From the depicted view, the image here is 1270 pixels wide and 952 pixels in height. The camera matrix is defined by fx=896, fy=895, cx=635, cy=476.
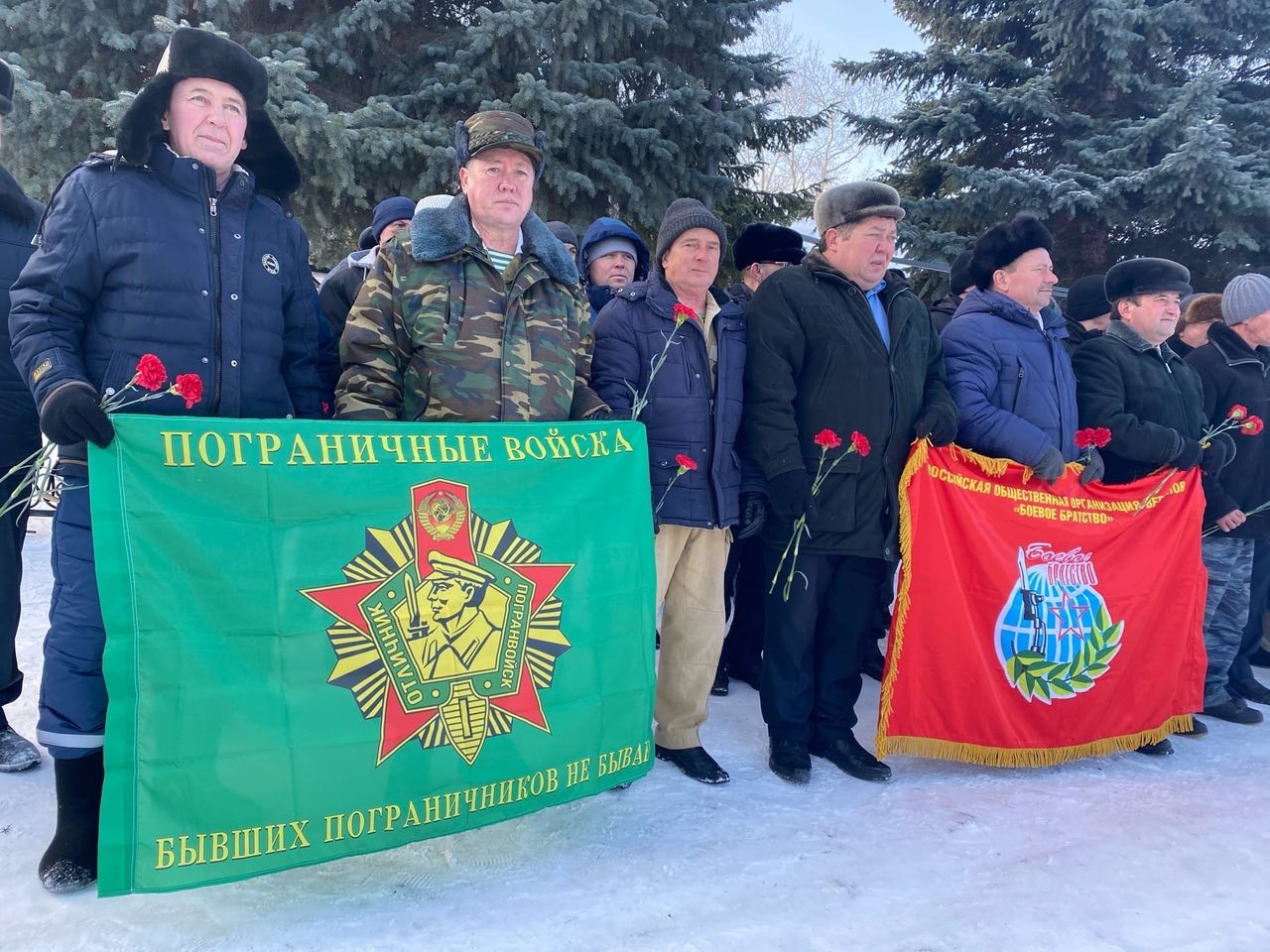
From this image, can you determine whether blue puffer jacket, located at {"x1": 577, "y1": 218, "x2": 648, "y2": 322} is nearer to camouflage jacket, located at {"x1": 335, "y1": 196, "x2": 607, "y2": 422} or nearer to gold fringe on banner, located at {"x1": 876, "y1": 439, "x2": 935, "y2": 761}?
camouflage jacket, located at {"x1": 335, "y1": 196, "x2": 607, "y2": 422}

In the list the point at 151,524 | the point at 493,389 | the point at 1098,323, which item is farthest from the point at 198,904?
the point at 1098,323

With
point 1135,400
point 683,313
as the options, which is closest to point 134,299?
point 683,313

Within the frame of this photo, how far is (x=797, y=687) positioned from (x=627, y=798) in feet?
2.73

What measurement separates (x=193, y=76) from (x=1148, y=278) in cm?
394

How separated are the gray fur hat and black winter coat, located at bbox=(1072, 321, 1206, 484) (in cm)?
126

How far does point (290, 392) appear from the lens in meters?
2.82

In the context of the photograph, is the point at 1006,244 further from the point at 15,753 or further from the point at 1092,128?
the point at 1092,128

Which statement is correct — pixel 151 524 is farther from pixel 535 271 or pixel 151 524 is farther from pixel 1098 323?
pixel 1098 323

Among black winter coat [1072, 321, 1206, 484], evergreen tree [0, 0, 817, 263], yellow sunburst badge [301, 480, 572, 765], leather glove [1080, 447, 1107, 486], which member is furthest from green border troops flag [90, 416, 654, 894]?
evergreen tree [0, 0, 817, 263]

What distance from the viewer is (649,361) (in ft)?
10.8

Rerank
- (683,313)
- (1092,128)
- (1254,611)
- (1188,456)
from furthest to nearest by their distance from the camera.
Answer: (1092,128)
(1254,611)
(1188,456)
(683,313)

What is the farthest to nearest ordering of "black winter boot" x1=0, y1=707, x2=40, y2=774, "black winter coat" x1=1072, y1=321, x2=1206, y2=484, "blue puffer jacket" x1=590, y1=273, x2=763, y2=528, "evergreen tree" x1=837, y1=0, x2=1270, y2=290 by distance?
"evergreen tree" x1=837, y1=0, x2=1270, y2=290 < "black winter coat" x1=1072, y1=321, x2=1206, y2=484 < "blue puffer jacket" x1=590, y1=273, x2=763, y2=528 < "black winter boot" x1=0, y1=707, x2=40, y2=774

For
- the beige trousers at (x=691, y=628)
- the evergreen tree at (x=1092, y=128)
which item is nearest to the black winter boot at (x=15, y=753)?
the beige trousers at (x=691, y=628)

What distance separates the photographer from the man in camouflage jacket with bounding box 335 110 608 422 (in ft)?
8.91
